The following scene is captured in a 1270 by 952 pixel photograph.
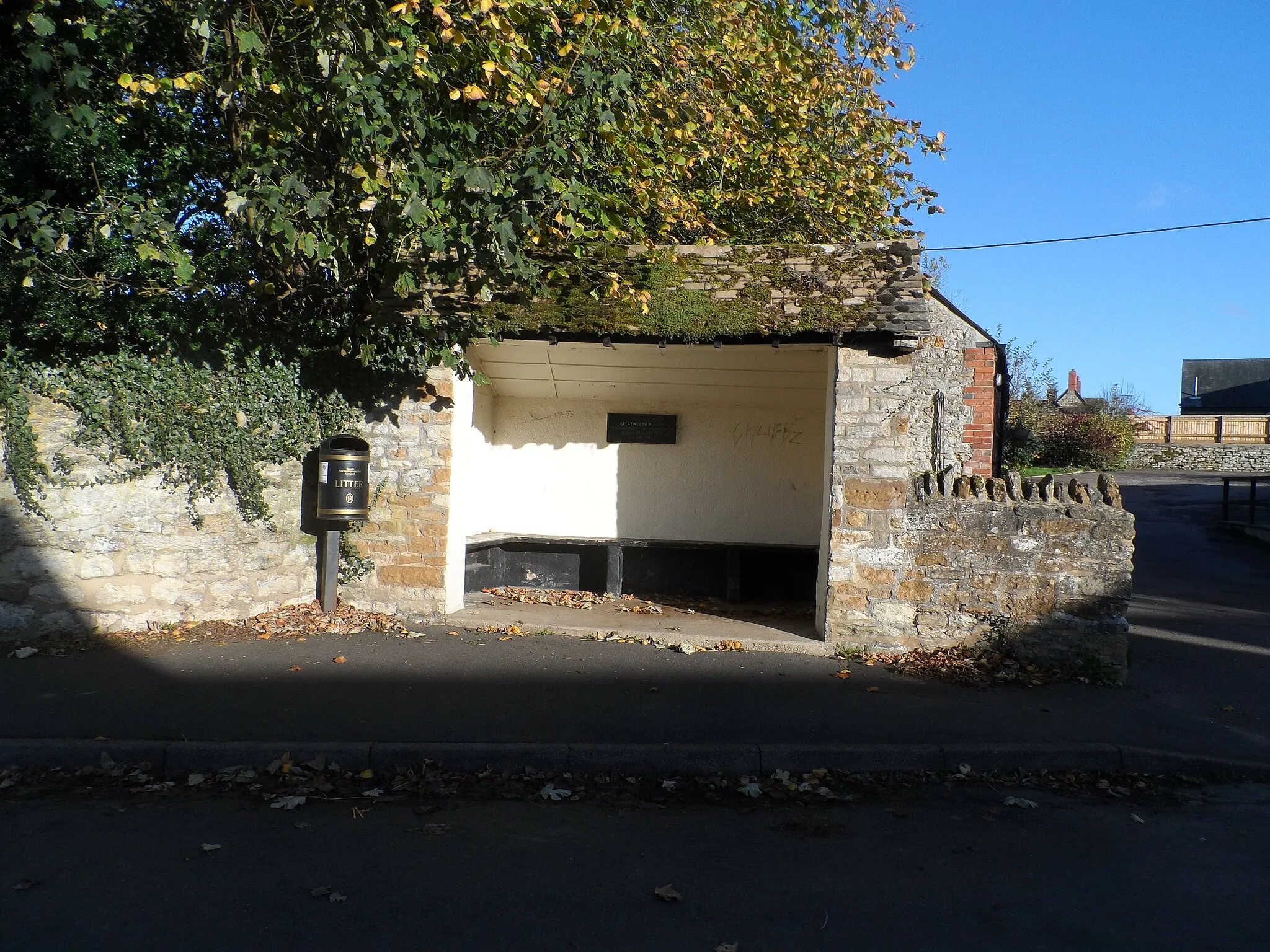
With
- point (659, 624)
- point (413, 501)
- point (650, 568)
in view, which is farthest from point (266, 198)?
point (650, 568)

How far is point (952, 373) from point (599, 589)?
766cm

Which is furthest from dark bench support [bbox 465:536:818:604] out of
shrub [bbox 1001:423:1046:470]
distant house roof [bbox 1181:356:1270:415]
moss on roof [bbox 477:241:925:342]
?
distant house roof [bbox 1181:356:1270:415]

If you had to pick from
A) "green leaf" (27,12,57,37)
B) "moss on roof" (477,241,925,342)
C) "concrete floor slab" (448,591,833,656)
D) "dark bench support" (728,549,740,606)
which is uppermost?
"green leaf" (27,12,57,37)

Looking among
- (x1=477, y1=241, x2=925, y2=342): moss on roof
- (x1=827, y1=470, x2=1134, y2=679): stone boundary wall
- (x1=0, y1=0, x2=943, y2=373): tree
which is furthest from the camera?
(x1=477, y1=241, x2=925, y2=342): moss on roof

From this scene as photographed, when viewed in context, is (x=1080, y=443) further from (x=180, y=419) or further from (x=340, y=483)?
(x=180, y=419)

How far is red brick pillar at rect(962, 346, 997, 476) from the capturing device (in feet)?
37.4

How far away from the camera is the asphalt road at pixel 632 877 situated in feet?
10.7

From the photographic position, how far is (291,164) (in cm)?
668

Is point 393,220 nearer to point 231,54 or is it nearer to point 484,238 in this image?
point 484,238

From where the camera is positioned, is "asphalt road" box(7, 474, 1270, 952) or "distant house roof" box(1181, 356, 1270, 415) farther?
"distant house roof" box(1181, 356, 1270, 415)

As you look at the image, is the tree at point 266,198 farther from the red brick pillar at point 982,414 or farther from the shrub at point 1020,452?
the shrub at point 1020,452

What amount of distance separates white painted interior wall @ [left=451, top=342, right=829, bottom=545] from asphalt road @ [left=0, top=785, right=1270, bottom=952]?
5.48 meters

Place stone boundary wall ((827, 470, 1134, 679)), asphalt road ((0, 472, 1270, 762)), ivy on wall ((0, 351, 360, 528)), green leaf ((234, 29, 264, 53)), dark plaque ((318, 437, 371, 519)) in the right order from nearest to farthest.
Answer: asphalt road ((0, 472, 1270, 762)) < green leaf ((234, 29, 264, 53)) < ivy on wall ((0, 351, 360, 528)) < stone boundary wall ((827, 470, 1134, 679)) < dark plaque ((318, 437, 371, 519))

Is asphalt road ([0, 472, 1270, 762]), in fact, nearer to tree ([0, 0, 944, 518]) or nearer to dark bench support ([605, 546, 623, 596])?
tree ([0, 0, 944, 518])
